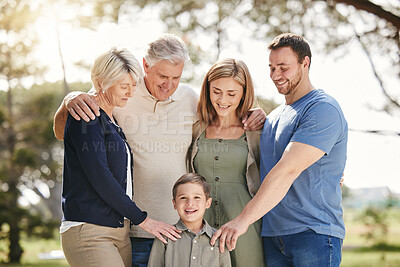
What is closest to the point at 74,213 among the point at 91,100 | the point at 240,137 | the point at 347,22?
the point at 91,100

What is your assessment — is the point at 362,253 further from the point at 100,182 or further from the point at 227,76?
the point at 100,182

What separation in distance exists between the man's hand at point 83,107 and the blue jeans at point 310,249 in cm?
103

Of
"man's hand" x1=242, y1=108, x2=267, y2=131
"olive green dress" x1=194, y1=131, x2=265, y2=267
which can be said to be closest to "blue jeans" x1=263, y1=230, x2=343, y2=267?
"olive green dress" x1=194, y1=131, x2=265, y2=267

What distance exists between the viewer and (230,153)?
8.08 feet

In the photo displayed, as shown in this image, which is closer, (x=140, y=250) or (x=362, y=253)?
(x=140, y=250)

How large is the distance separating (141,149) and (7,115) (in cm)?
985

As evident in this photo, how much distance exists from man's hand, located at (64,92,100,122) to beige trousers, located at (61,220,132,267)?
46 cm

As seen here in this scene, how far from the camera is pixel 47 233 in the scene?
1080cm

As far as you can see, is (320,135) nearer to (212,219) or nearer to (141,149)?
(212,219)

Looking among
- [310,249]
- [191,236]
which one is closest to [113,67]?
[191,236]

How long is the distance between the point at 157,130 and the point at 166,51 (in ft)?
1.38

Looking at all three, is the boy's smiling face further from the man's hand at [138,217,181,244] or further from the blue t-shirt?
the blue t-shirt

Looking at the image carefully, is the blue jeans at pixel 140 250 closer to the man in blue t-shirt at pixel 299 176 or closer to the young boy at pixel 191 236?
the young boy at pixel 191 236

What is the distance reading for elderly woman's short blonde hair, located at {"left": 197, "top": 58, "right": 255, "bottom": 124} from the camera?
2449 mm
